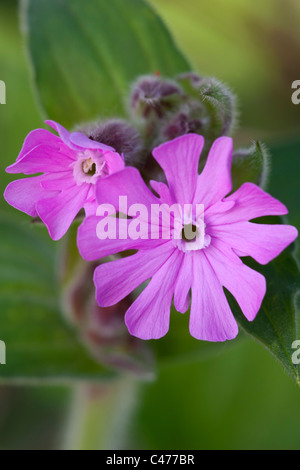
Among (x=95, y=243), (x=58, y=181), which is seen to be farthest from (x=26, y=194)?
(x=95, y=243)

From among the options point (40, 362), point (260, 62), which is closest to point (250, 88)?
point (260, 62)

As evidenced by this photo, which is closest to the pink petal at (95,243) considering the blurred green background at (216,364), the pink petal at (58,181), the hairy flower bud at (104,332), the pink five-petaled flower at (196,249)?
the pink five-petaled flower at (196,249)

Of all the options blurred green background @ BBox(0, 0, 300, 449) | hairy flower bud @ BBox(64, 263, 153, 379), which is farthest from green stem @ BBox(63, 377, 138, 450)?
hairy flower bud @ BBox(64, 263, 153, 379)

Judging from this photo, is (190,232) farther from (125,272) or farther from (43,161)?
(43,161)

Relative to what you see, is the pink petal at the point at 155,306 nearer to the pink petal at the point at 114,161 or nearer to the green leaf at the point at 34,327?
the pink petal at the point at 114,161

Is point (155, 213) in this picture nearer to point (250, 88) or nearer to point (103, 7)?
point (103, 7)
